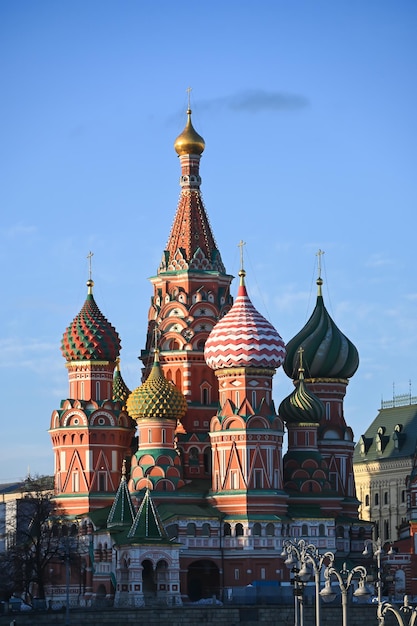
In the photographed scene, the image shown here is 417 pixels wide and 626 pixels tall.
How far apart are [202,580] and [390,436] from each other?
3145cm

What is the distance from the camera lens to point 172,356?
8944 cm

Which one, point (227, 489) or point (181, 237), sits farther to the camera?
point (181, 237)

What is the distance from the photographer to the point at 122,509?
270 feet

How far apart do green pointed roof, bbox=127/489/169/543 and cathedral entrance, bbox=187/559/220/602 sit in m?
4.67

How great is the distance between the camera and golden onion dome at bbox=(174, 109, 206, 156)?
92250mm

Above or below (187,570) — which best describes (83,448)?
above

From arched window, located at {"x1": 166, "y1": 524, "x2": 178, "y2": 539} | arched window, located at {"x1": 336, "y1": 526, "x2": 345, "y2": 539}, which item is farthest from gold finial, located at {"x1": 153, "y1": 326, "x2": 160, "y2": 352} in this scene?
arched window, located at {"x1": 336, "y1": 526, "x2": 345, "y2": 539}

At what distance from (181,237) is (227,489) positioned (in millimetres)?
15379

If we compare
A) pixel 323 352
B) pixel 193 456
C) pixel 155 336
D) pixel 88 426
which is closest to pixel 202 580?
pixel 193 456

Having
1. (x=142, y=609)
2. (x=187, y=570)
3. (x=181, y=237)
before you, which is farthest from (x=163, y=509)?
(x=181, y=237)

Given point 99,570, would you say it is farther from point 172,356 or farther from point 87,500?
point 172,356

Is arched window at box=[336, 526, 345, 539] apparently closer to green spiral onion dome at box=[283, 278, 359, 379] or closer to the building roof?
green spiral onion dome at box=[283, 278, 359, 379]

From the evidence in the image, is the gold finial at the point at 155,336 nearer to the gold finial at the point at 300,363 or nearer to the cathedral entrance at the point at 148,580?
the gold finial at the point at 300,363

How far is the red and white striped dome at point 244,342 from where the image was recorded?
83750 millimetres
